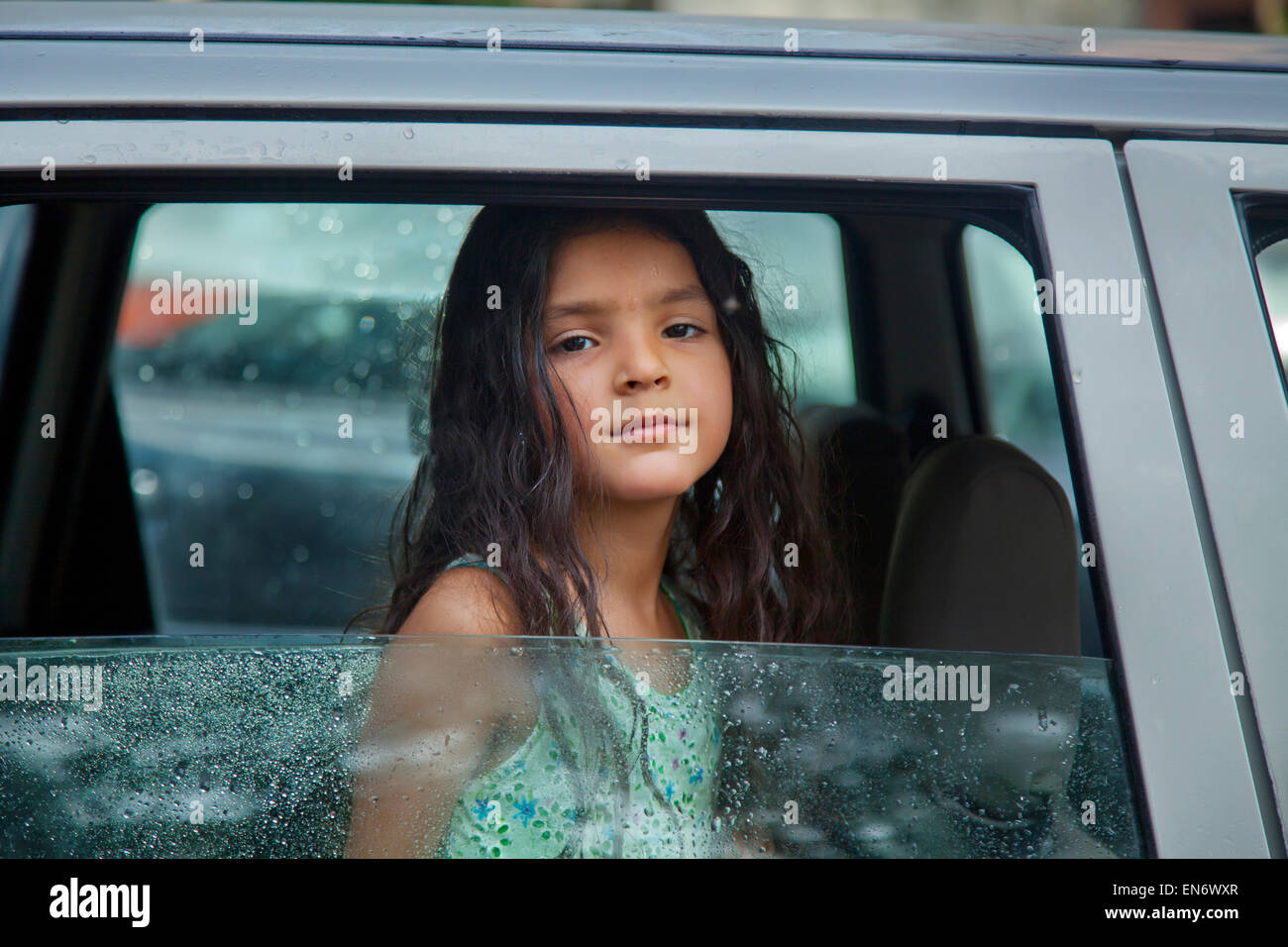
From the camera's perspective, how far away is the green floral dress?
3.30ft

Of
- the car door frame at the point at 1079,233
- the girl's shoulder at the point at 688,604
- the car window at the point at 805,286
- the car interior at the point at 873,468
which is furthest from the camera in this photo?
the girl's shoulder at the point at 688,604

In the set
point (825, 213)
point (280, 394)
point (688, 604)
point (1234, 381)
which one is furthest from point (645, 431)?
point (280, 394)

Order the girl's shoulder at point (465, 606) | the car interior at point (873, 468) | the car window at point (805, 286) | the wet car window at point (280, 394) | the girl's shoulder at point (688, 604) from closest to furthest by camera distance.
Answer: the girl's shoulder at point (465, 606)
the car window at point (805, 286)
the car interior at point (873, 468)
the girl's shoulder at point (688, 604)
the wet car window at point (280, 394)

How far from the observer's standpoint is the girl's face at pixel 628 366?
1.28 metres

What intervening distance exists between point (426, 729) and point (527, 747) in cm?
10

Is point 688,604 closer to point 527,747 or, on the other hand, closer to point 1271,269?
point 527,747

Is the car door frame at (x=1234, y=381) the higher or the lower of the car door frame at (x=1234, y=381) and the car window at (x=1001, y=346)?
the lower

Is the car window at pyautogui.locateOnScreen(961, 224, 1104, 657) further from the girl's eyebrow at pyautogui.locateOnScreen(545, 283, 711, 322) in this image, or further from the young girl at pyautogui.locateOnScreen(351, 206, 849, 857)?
the girl's eyebrow at pyautogui.locateOnScreen(545, 283, 711, 322)

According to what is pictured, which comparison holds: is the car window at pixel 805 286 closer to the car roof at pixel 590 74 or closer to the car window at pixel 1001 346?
the car roof at pixel 590 74

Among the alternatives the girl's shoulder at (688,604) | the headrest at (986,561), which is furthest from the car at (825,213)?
the girl's shoulder at (688,604)

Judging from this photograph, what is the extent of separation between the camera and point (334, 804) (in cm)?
100

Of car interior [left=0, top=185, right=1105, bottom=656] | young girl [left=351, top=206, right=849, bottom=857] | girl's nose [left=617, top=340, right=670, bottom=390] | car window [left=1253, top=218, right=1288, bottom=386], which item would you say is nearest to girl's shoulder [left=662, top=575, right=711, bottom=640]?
young girl [left=351, top=206, right=849, bottom=857]

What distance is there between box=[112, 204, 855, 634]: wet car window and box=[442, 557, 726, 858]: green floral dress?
0.84 metres

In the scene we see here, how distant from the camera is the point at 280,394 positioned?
4297 mm
